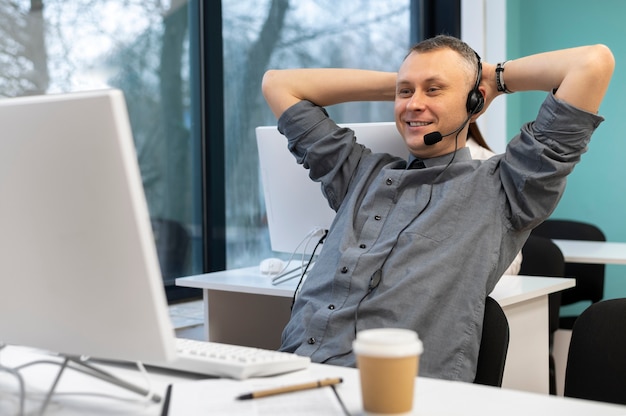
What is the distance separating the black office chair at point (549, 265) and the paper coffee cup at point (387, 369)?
6.34 ft

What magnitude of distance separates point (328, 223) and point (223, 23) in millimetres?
1177

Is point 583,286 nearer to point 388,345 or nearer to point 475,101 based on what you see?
point 475,101

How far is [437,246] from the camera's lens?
5.26 ft

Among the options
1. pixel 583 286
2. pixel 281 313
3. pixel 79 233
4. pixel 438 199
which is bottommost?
pixel 583 286

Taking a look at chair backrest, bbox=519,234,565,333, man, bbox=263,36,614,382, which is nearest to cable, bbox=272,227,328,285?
man, bbox=263,36,614,382

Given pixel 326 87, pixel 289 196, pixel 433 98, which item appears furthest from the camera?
pixel 289 196

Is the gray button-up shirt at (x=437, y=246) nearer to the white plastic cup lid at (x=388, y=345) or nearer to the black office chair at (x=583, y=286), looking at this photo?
the white plastic cup lid at (x=388, y=345)

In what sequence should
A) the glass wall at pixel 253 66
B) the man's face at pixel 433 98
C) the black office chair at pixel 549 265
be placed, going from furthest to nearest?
the glass wall at pixel 253 66, the black office chair at pixel 549 265, the man's face at pixel 433 98

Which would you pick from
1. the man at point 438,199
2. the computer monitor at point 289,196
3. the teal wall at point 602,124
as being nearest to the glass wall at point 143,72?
the computer monitor at point 289,196

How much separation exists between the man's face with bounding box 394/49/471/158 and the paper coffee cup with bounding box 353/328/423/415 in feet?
3.27

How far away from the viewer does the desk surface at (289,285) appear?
182 centimetres

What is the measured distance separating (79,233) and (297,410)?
1.06 feet

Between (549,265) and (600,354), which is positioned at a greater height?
(600,354)

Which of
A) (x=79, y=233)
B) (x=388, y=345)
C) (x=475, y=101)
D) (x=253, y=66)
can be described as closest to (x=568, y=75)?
(x=475, y=101)
